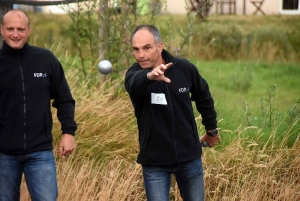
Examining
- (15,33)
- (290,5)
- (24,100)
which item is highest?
(15,33)

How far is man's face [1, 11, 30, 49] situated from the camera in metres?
4.52

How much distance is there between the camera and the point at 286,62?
51.9ft

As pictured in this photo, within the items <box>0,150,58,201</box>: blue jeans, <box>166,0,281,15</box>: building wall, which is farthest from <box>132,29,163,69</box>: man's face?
<box>166,0,281,15</box>: building wall

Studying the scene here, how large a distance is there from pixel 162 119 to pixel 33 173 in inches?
32.6

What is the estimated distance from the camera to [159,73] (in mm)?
3965

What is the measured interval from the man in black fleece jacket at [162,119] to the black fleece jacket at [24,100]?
542mm

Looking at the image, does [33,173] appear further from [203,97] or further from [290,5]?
[290,5]

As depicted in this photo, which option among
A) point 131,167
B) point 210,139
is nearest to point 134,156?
point 131,167

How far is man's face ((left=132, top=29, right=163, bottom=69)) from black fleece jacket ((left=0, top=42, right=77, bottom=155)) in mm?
592

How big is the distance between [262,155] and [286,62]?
33.0 feet

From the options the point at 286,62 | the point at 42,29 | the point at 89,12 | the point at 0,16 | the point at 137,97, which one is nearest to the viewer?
the point at 137,97

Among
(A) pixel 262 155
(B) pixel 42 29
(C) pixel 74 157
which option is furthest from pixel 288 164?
(B) pixel 42 29

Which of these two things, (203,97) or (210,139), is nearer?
(203,97)

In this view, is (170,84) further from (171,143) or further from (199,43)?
(199,43)
